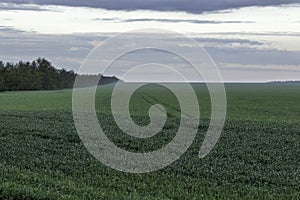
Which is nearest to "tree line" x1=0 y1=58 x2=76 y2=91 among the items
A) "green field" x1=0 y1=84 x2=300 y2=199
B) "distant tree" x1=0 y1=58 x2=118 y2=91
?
"distant tree" x1=0 y1=58 x2=118 y2=91

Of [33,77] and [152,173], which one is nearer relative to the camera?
[152,173]

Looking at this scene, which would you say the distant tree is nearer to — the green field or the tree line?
the tree line

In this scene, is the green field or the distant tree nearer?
the green field

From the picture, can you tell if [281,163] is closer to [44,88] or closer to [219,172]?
[219,172]

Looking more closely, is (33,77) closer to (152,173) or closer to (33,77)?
(33,77)

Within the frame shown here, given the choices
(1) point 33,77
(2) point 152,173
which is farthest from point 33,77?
(2) point 152,173

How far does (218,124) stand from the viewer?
3186 cm

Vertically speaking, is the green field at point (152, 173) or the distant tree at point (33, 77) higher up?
the green field at point (152, 173)

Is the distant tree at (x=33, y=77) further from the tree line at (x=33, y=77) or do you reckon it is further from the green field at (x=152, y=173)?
the green field at (x=152, y=173)

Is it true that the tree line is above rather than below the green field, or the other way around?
below

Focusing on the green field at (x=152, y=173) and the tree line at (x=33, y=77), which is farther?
the tree line at (x=33, y=77)

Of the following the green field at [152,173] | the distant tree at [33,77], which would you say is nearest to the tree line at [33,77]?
the distant tree at [33,77]

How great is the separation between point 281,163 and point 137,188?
258 inches

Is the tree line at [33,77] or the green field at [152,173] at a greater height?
the green field at [152,173]
